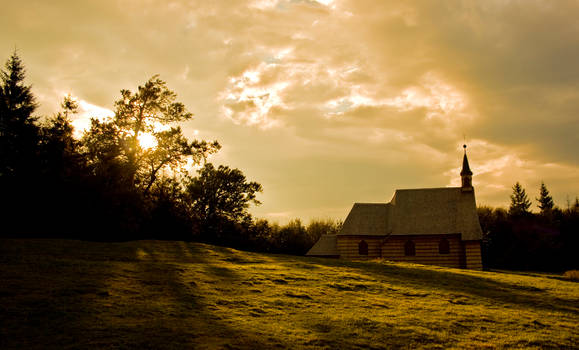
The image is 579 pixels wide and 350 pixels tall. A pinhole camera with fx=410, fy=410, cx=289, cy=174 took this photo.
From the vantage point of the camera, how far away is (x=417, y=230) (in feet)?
168

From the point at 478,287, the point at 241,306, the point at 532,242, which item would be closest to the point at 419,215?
the point at 478,287

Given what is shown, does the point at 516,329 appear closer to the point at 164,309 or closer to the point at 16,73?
the point at 164,309

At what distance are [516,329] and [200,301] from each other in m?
12.9

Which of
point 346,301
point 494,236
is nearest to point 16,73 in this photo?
point 346,301

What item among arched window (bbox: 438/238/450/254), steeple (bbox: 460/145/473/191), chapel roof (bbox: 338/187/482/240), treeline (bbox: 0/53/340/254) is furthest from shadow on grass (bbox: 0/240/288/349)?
steeple (bbox: 460/145/473/191)

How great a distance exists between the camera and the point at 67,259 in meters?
22.5

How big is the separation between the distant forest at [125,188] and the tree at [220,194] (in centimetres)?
17

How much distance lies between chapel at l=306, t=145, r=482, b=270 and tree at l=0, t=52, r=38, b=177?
109 feet

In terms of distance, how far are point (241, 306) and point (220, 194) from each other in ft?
173

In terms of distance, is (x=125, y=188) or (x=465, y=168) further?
(x=465, y=168)

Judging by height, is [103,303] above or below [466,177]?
below

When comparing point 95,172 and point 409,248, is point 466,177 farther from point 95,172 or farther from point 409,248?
point 95,172

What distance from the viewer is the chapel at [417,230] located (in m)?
49.7

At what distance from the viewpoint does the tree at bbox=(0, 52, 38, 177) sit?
34.3 meters
